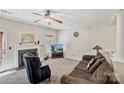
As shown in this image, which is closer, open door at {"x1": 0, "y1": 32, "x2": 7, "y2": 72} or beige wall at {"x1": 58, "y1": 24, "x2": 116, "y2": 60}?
open door at {"x1": 0, "y1": 32, "x2": 7, "y2": 72}

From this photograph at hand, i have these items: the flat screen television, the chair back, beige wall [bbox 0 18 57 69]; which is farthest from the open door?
the flat screen television

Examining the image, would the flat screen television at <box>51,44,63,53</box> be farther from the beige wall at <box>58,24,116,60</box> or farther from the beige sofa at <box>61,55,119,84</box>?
the beige sofa at <box>61,55,119,84</box>

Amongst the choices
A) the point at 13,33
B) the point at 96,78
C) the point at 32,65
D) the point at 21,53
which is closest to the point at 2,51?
the point at 13,33

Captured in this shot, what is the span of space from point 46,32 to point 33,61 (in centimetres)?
72

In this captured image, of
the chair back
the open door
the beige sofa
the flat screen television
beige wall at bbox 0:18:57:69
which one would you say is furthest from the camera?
the chair back

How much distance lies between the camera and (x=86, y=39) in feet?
7.29

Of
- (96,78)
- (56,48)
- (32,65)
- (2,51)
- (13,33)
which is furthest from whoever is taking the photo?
(32,65)

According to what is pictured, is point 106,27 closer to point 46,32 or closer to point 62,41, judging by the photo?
point 62,41

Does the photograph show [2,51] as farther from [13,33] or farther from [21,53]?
[21,53]

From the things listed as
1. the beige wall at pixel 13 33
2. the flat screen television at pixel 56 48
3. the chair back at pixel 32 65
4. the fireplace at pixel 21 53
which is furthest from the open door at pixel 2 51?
the flat screen television at pixel 56 48

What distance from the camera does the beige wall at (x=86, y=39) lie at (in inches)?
77.0

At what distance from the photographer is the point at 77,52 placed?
2.21m

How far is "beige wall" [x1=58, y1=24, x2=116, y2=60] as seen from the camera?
77.0 inches
